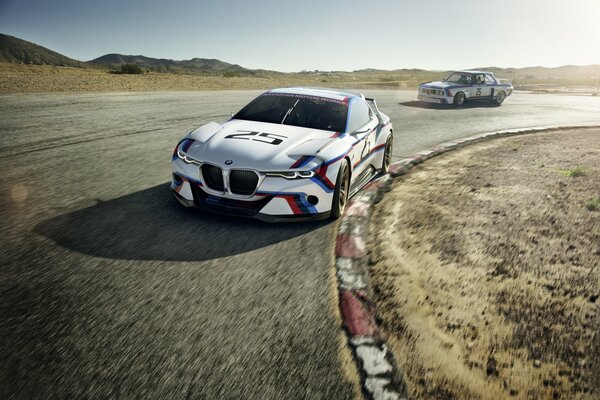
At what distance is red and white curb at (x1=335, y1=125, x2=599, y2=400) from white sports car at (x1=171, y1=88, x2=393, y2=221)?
0.92 ft

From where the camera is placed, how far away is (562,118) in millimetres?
15695

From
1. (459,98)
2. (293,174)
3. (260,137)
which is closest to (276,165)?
(293,174)

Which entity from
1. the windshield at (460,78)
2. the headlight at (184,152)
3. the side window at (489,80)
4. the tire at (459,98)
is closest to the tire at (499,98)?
the side window at (489,80)

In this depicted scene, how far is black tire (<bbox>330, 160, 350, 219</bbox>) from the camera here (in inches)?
189

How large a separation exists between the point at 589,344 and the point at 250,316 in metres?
2.17

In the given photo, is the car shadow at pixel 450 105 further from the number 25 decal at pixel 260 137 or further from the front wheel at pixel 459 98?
the number 25 decal at pixel 260 137

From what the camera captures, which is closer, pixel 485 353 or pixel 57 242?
pixel 485 353

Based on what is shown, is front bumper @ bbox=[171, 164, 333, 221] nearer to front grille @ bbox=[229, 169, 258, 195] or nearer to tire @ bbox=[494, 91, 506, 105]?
front grille @ bbox=[229, 169, 258, 195]

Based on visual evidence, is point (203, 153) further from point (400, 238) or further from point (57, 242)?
point (400, 238)

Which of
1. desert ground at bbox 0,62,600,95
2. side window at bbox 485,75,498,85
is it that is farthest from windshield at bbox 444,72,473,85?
desert ground at bbox 0,62,600,95

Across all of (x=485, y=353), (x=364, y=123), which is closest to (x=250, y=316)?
(x=485, y=353)

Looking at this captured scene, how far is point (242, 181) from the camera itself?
449 centimetres

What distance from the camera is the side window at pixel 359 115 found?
18.8 feet

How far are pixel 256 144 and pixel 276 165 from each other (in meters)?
0.50
